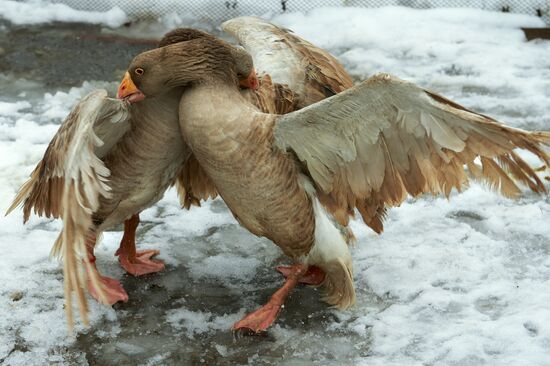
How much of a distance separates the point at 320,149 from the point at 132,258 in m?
1.22

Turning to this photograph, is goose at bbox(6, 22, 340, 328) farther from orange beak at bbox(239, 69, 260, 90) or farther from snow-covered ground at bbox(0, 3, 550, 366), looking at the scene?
snow-covered ground at bbox(0, 3, 550, 366)

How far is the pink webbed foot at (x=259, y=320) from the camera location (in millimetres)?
3869

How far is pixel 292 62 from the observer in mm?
4461

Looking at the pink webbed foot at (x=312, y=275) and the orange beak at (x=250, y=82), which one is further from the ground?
the orange beak at (x=250, y=82)

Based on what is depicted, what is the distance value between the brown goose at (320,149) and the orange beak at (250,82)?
12 centimetres

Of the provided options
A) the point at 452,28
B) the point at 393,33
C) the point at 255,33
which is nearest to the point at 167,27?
the point at 393,33

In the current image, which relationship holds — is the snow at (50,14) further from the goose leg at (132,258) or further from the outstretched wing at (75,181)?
the outstretched wing at (75,181)

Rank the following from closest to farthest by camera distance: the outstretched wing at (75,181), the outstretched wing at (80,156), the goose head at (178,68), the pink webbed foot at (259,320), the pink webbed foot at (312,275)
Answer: the outstretched wing at (75,181), the outstretched wing at (80,156), the goose head at (178,68), the pink webbed foot at (259,320), the pink webbed foot at (312,275)

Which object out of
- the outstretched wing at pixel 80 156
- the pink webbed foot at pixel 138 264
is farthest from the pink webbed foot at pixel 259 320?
the outstretched wing at pixel 80 156

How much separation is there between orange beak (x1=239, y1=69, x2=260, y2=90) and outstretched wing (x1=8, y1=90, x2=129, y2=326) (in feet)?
2.02

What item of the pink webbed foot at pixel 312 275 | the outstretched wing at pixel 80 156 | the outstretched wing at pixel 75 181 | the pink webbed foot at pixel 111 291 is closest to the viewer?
the outstretched wing at pixel 75 181

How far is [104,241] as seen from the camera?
471 centimetres

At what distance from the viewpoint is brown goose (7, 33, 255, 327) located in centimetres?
331

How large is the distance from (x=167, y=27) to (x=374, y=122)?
14.1ft
